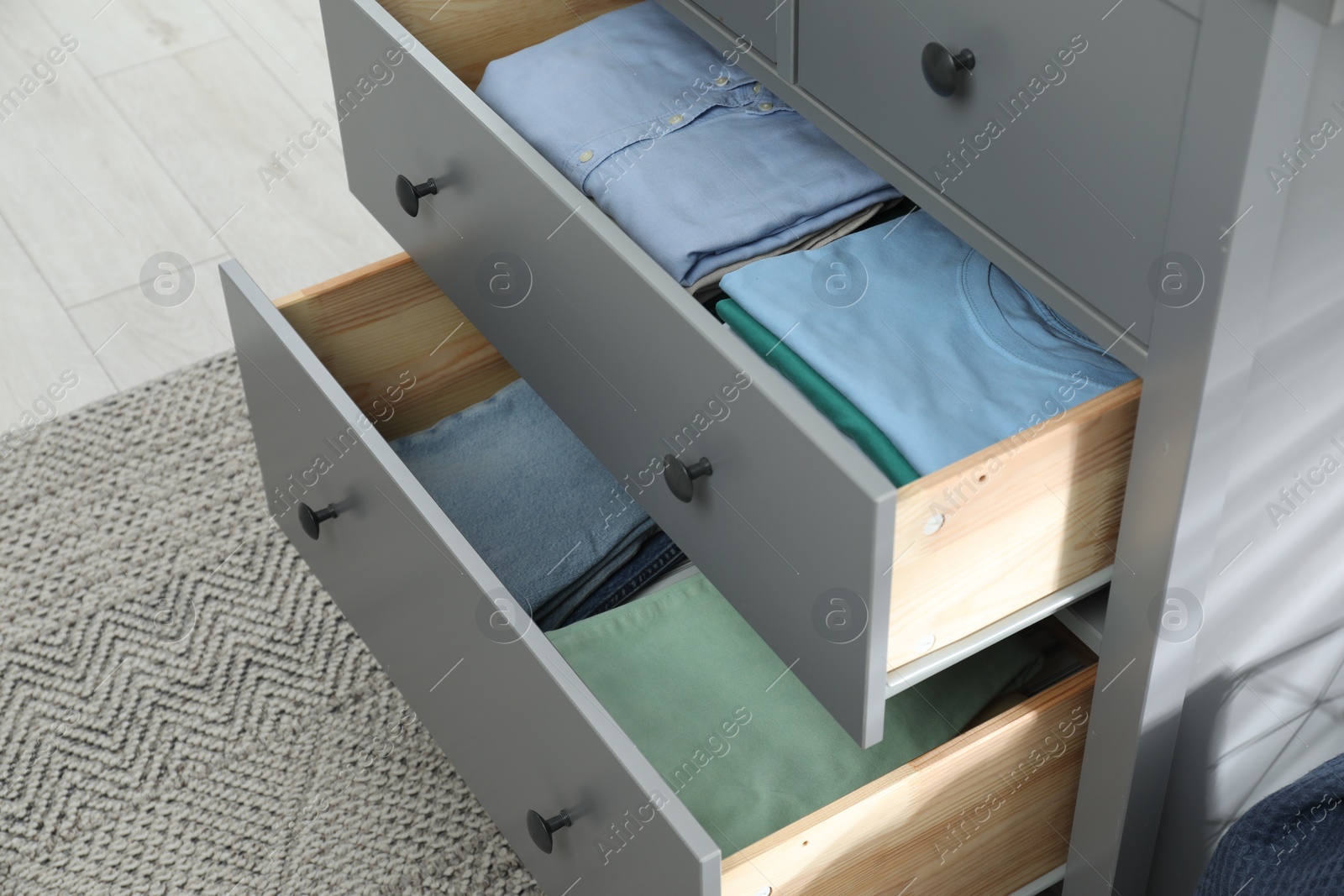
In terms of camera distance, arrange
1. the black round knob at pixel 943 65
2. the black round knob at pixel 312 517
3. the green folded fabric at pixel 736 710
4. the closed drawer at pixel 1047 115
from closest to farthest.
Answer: the closed drawer at pixel 1047 115, the black round knob at pixel 943 65, the green folded fabric at pixel 736 710, the black round knob at pixel 312 517

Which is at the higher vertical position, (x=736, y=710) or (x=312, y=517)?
(x=312, y=517)

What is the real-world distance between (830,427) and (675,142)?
335mm

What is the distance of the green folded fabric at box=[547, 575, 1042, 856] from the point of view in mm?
1038

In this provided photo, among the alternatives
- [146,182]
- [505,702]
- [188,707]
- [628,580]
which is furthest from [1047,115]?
[146,182]

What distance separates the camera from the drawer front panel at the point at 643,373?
75 cm

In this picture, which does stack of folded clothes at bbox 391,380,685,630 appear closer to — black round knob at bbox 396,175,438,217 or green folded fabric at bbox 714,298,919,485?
black round knob at bbox 396,175,438,217

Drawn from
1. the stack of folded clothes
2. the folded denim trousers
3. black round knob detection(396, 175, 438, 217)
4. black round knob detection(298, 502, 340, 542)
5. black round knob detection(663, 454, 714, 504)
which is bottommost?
black round knob detection(663, 454, 714, 504)

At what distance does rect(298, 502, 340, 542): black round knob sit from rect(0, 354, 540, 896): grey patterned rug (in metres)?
0.24

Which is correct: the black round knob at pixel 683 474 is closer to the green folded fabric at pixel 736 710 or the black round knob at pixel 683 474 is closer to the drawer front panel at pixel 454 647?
the drawer front panel at pixel 454 647

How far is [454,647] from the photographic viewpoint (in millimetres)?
1040

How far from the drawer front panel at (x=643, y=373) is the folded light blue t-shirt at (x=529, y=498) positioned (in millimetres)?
181

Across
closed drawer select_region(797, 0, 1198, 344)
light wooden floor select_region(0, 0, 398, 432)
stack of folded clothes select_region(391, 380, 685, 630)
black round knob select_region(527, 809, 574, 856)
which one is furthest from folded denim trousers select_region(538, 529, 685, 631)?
light wooden floor select_region(0, 0, 398, 432)

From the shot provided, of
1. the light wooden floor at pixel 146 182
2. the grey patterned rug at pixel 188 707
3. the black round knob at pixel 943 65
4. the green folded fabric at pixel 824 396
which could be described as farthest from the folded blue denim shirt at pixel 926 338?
the light wooden floor at pixel 146 182

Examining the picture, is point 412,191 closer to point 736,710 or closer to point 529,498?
point 529,498
